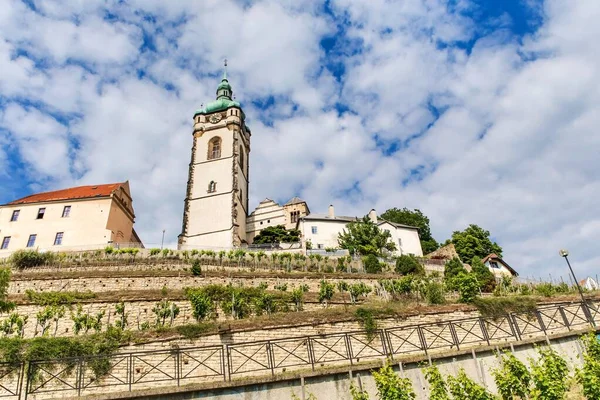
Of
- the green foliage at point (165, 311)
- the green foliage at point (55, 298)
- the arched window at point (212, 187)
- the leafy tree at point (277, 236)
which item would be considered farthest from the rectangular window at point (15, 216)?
the green foliage at point (165, 311)

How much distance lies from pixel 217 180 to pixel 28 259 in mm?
20514

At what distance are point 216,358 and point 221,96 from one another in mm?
46562

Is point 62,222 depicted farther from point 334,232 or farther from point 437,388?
point 437,388

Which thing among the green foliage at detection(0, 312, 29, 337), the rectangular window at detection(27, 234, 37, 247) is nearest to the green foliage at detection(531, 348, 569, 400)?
the green foliage at detection(0, 312, 29, 337)

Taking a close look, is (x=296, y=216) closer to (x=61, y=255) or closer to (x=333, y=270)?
(x=333, y=270)

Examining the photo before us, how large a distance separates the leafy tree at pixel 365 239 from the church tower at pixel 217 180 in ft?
36.5

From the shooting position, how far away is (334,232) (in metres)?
44.1

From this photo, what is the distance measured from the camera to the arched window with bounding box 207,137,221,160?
46894 mm

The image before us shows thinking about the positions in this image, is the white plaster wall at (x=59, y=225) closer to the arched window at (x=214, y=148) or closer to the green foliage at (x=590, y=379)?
the arched window at (x=214, y=148)

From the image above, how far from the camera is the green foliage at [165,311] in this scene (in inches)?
773

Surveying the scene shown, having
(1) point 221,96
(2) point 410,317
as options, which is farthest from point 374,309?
(1) point 221,96

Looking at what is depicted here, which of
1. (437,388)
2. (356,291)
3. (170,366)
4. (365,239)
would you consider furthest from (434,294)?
(365,239)

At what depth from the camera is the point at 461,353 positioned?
12234mm

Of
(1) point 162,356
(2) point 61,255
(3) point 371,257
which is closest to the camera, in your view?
(1) point 162,356
